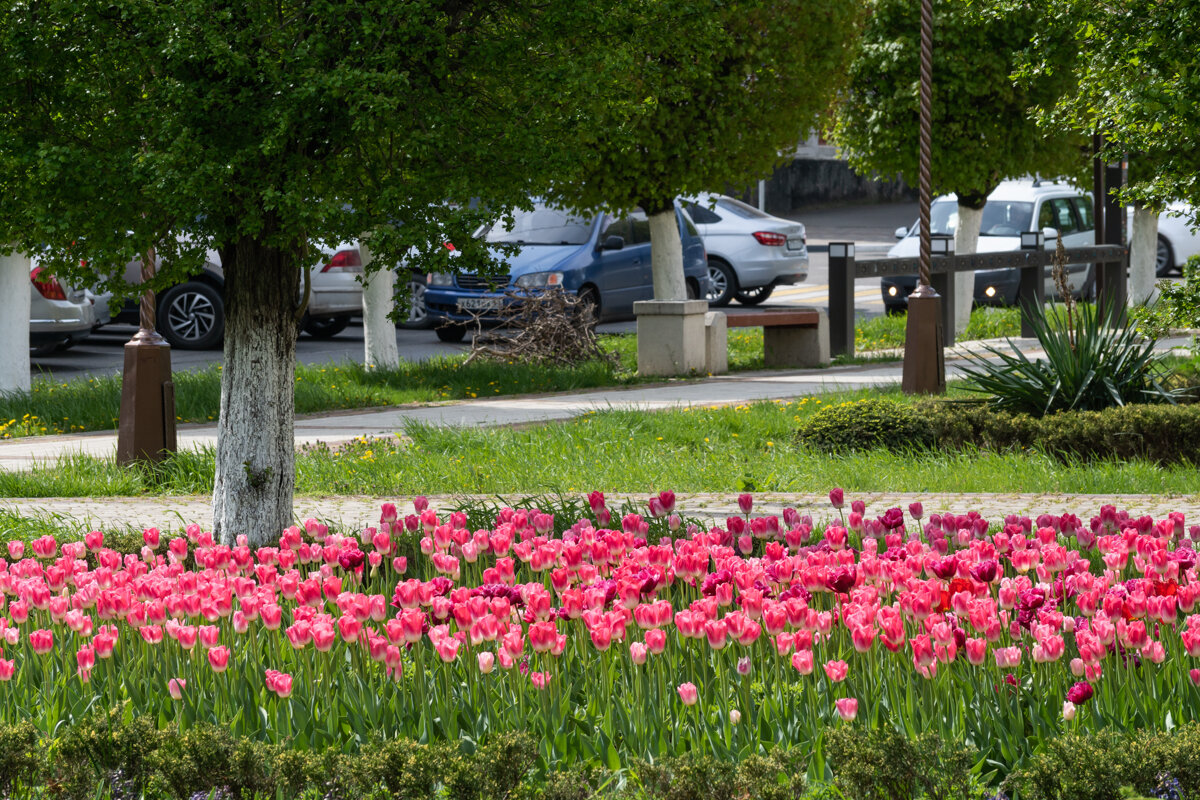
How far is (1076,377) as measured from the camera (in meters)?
9.25

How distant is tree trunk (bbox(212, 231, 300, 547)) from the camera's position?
6227 mm

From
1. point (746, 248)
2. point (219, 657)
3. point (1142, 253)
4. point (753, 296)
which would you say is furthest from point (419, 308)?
point (219, 657)

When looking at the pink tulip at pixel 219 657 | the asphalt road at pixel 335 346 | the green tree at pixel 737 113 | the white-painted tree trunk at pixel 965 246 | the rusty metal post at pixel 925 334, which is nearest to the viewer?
the pink tulip at pixel 219 657

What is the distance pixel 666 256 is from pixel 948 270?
124 inches

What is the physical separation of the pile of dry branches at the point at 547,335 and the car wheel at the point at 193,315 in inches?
184

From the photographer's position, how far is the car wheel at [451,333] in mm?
19312

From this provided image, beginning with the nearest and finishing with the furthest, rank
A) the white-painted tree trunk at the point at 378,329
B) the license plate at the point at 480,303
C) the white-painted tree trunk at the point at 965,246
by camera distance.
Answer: the white-painted tree trunk at the point at 378,329 → the license plate at the point at 480,303 → the white-painted tree trunk at the point at 965,246

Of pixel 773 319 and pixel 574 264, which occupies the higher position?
pixel 574 264

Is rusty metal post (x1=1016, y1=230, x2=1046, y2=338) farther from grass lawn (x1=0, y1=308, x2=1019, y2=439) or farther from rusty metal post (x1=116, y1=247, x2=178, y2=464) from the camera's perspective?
rusty metal post (x1=116, y1=247, x2=178, y2=464)

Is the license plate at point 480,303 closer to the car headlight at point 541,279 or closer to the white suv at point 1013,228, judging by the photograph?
the car headlight at point 541,279

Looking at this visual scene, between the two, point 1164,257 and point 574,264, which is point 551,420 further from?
point 1164,257

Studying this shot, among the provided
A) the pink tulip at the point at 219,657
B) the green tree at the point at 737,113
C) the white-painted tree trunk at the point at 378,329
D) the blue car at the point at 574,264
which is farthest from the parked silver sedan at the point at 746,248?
the pink tulip at the point at 219,657

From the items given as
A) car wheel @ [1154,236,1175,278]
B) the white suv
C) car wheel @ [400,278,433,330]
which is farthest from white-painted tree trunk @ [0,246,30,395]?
car wheel @ [1154,236,1175,278]

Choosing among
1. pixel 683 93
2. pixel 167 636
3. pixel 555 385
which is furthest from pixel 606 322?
pixel 167 636
